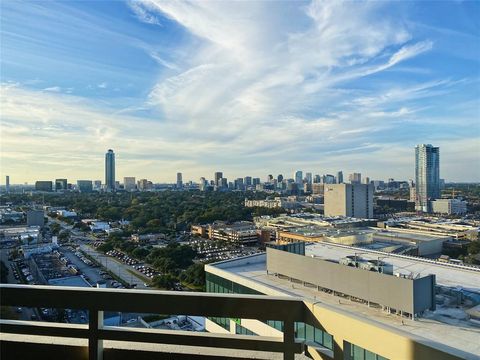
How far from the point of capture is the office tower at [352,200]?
18375 mm

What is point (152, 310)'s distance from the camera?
0.56 meters

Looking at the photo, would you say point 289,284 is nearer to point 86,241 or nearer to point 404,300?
point 404,300

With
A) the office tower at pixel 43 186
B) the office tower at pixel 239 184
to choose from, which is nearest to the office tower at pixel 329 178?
the office tower at pixel 239 184

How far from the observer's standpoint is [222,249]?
12.5 m

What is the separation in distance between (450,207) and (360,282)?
893 inches

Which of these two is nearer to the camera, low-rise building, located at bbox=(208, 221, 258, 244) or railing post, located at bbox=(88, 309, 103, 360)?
railing post, located at bbox=(88, 309, 103, 360)

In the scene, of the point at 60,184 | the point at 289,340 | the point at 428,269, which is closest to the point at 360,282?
the point at 428,269

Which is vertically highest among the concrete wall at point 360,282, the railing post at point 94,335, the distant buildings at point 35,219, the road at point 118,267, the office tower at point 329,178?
the office tower at point 329,178

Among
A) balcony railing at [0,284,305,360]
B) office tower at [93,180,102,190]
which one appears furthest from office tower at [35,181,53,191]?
balcony railing at [0,284,305,360]

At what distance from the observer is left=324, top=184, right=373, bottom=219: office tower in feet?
60.3

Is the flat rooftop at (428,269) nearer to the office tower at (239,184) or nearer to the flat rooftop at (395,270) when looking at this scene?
the flat rooftop at (395,270)

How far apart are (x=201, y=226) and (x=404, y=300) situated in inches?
533

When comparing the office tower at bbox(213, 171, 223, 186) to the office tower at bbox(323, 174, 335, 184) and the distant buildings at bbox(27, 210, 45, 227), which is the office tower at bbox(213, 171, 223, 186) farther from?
the distant buildings at bbox(27, 210, 45, 227)

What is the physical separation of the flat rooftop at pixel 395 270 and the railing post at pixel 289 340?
3.61 ft
